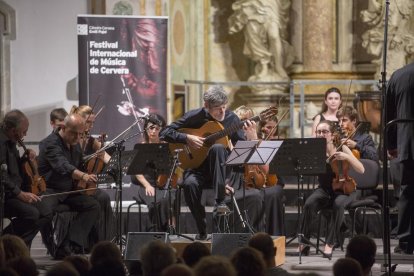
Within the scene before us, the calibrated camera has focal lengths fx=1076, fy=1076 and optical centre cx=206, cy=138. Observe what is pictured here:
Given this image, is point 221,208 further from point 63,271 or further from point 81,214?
point 63,271

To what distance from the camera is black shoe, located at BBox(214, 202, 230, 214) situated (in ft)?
30.3

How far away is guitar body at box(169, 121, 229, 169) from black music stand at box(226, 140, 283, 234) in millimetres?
470

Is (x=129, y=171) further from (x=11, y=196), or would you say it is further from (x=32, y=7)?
(x=32, y=7)

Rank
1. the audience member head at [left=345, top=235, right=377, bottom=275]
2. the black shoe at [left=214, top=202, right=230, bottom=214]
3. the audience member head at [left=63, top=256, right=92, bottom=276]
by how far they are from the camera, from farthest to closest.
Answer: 1. the black shoe at [left=214, top=202, right=230, bottom=214]
2. the audience member head at [left=345, top=235, right=377, bottom=275]
3. the audience member head at [left=63, top=256, right=92, bottom=276]

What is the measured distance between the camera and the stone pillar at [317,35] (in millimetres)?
13859

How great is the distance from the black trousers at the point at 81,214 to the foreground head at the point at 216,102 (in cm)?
140

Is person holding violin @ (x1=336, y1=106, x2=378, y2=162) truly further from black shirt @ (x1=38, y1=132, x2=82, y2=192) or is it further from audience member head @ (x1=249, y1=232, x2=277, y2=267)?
audience member head @ (x1=249, y1=232, x2=277, y2=267)

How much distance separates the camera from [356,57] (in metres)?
14.3

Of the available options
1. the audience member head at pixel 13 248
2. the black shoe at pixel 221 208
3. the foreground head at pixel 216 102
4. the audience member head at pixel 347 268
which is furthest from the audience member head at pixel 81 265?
the foreground head at pixel 216 102

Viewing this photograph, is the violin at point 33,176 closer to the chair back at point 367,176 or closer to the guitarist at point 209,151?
the guitarist at point 209,151

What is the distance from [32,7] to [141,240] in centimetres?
563

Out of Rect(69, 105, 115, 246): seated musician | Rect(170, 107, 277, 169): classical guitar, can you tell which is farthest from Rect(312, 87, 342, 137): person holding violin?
Rect(69, 105, 115, 246): seated musician

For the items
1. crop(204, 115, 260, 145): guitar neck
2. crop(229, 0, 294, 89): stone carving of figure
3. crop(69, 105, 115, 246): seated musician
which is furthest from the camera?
crop(229, 0, 294, 89): stone carving of figure

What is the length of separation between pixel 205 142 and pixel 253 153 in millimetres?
647
